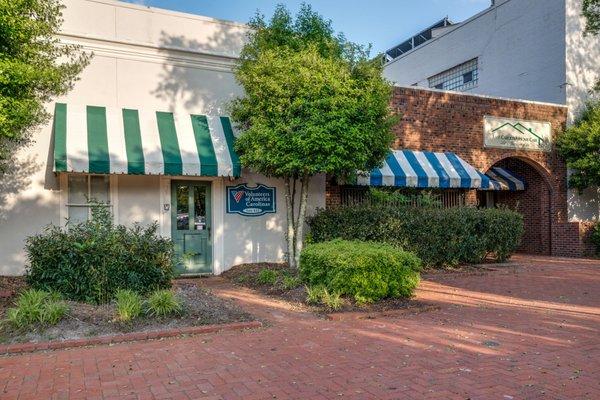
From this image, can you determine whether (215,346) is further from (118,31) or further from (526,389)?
(118,31)

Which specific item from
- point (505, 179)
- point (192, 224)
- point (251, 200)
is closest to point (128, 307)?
point (192, 224)

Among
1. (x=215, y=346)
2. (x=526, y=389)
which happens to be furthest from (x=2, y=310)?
(x=526, y=389)

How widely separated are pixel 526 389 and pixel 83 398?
3.96 meters

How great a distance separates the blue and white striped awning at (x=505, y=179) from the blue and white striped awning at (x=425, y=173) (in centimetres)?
194

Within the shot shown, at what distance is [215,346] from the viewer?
20.1ft

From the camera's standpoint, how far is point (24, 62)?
8242 millimetres

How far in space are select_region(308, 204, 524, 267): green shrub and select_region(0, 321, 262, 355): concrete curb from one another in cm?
549

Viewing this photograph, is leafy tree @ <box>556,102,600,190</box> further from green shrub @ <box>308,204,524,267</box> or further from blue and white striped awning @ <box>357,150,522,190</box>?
green shrub @ <box>308,204,524,267</box>

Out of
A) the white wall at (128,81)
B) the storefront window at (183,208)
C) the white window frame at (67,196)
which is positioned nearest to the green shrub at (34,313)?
the white window frame at (67,196)

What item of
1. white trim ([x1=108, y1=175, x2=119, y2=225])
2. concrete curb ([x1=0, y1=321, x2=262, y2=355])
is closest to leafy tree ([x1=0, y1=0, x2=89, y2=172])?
white trim ([x1=108, y1=175, x2=119, y2=225])

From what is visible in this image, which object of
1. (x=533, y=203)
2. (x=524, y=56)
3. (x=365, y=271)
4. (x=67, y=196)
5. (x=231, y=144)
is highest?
(x=524, y=56)

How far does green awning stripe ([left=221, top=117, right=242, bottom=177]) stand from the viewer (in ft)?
38.1

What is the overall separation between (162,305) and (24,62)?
15.2 feet

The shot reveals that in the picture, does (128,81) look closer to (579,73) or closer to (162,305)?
(162,305)
